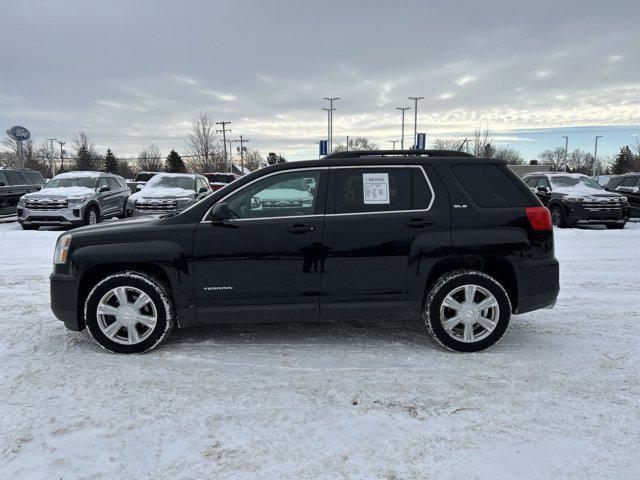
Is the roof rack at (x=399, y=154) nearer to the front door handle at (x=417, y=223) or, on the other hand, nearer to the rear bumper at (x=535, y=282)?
the front door handle at (x=417, y=223)

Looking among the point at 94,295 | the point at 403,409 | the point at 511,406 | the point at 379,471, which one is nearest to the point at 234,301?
the point at 94,295

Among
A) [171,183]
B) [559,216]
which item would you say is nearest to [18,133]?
[171,183]

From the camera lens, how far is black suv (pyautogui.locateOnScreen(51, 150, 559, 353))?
414 centimetres

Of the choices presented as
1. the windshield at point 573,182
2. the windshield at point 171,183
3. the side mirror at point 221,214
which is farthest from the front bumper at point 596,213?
the side mirror at point 221,214

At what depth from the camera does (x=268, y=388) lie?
11.6 ft

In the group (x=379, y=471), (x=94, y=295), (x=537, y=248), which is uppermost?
(x=537, y=248)

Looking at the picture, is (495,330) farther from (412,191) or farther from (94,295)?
(94,295)

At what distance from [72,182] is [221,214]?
484 inches

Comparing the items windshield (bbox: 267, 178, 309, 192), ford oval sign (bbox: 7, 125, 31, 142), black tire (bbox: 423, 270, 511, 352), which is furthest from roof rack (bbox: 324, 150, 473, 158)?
ford oval sign (bbox: 7, 125, 31, 142)

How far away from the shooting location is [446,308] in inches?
166

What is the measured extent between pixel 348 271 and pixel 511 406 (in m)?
1.62

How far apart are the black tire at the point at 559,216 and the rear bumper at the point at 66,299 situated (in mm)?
13658

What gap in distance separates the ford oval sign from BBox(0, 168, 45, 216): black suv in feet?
43.6

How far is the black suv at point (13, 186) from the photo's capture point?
Result: 1539 centimetres
